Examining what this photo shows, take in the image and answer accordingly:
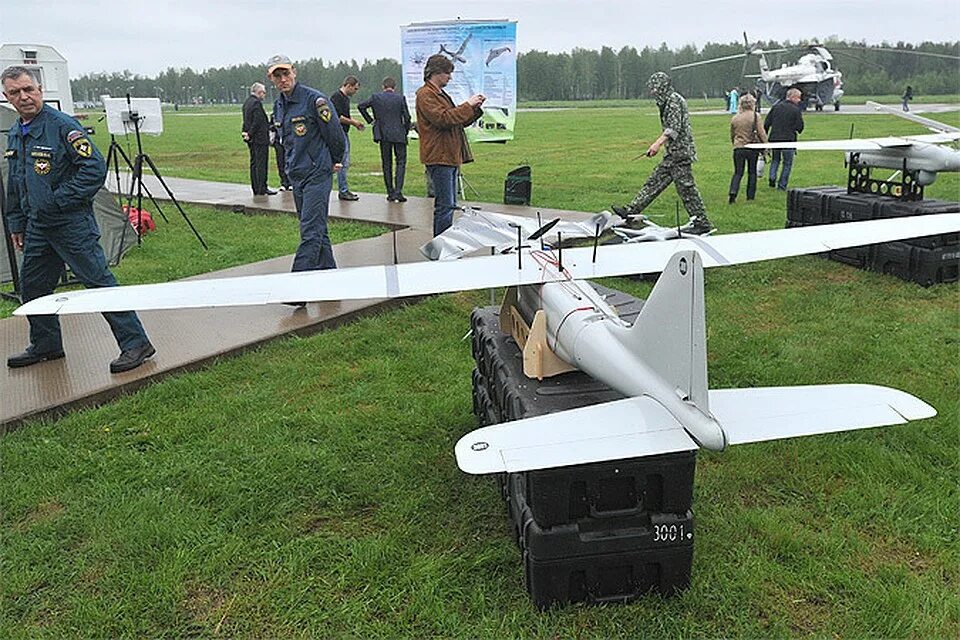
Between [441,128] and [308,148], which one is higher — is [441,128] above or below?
above

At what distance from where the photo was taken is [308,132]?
254 inches

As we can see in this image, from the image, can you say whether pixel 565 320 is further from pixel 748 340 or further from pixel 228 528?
pixel 748 340

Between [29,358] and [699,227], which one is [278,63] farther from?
[699,227]

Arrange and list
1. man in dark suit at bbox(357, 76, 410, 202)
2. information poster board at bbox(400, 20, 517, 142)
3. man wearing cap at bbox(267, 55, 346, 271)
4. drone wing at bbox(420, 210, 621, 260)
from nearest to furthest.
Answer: drone wing at bbox(420, 210, 621, 260)
man wearing cap at bbox(267, 55, 346, 271)
man in dark suit at bbox(357, 76, 410, 202)
information poster board at bbox(400, 20, 517, 142)

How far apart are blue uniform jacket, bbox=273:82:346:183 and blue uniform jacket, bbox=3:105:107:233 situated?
72.5 inches

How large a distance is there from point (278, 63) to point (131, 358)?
2778mm

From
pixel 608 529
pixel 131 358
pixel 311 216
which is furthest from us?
pixel 311 216

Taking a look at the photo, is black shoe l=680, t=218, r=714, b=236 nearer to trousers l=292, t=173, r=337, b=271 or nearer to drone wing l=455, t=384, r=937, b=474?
trousers l=292, t=173, r=337, b=271

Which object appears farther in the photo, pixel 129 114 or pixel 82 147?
pixel 129 114

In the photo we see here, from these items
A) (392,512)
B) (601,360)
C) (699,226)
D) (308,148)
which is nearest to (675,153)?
(699,226)

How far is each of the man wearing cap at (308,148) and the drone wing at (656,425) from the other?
4.37m

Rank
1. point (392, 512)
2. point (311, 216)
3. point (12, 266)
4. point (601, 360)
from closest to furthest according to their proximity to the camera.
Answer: point (601, 360) < point (392, 512) < point (311, 216) < point (12, 266)

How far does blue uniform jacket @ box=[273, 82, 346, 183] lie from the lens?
642 centimetres

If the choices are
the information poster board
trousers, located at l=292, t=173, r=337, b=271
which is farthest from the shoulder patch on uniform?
the information poster board
